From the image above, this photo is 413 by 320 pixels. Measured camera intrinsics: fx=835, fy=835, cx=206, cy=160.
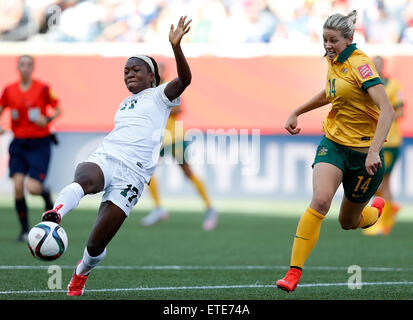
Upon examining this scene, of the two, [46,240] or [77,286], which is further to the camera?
[77,286]

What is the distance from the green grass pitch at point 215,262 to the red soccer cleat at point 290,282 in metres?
0.17

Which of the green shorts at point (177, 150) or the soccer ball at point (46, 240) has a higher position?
the soccer ball at point (46, 240)

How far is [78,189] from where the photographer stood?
5.76 m

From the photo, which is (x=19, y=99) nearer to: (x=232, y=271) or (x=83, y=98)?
(x=232, y=271)

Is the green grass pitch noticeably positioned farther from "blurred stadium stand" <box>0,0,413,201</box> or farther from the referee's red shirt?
"blurred stadium stand" <box>0,0,413,201</box>

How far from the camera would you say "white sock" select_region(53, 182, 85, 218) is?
5.60 meters

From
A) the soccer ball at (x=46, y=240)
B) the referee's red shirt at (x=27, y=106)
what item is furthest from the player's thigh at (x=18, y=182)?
the soccer ball at (x=46, y=240)

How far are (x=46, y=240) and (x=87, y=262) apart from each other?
0.92 meters

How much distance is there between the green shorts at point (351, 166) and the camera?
6.50 meters

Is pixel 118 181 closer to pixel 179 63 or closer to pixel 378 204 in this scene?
pixel 179 63

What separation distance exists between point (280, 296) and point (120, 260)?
3047 millimetres

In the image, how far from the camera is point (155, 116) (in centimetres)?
641

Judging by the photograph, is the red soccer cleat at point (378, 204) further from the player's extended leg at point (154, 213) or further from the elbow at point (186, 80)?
the player's extended leg at point (154, 213)

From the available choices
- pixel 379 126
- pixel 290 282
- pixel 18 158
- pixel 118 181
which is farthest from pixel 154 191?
pixel 379 126
